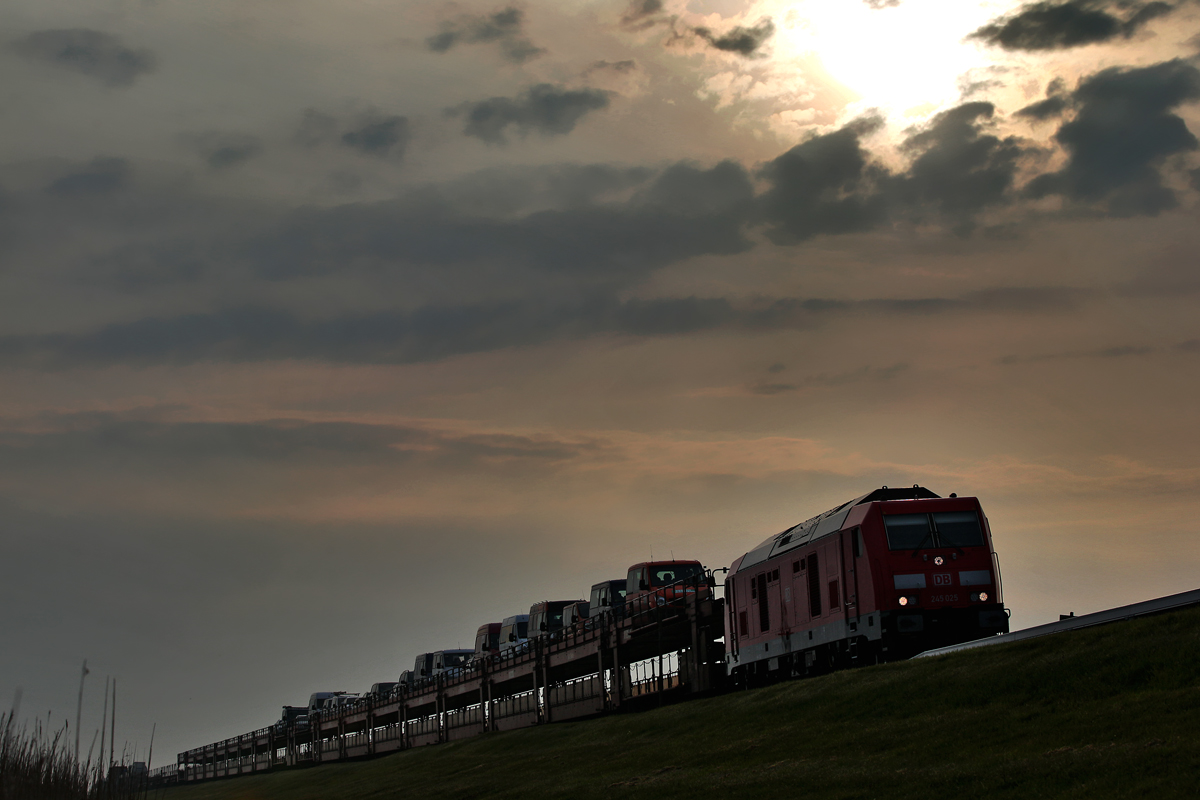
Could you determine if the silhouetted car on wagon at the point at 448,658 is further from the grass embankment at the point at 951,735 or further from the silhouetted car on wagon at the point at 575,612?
the grass embankment at the point at 951,735

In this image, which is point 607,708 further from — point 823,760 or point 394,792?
point 823,760

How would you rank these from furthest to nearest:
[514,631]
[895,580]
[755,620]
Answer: [514,631] → [755,620] → [895,580]

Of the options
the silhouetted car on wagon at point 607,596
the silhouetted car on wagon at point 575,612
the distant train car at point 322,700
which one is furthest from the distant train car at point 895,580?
the distant train car at point 322,700

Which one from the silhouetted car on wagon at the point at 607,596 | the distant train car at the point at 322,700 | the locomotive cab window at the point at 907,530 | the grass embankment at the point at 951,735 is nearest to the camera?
the grass embankment at the point at 951,735

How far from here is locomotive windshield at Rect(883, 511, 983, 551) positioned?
2888 cm

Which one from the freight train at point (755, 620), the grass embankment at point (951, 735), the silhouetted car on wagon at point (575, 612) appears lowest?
the grass embankment at point (951, 735)

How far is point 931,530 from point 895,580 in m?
1.76

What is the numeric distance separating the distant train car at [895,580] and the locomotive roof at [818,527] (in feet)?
0.17

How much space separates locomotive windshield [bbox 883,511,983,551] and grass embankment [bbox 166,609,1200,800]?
3.80 meters

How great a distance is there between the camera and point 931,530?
29109 mm

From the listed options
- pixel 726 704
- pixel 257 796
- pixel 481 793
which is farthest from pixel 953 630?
pixel 257 796

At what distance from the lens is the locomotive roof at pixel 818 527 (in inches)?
1198

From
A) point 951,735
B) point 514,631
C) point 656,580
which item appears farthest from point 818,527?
point 514,631

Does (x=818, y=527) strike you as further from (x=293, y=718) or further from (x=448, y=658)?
(x=293, y=718)
